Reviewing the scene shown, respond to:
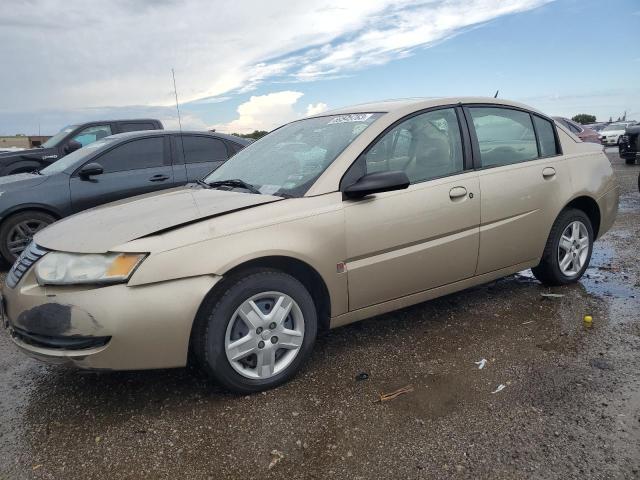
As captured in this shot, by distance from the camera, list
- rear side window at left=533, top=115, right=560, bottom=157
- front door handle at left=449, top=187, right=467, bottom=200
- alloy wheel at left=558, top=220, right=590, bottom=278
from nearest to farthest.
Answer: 1. front door handle at left=449, top=187, right=467, bottom=200
2. rear side window at left=533, top=115, right=560, bottom=157
3. alloy wheel at left=558, top=220, right=590, bottom=278

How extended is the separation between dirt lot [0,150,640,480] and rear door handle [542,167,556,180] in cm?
108

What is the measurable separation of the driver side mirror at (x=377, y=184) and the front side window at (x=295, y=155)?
259 mm

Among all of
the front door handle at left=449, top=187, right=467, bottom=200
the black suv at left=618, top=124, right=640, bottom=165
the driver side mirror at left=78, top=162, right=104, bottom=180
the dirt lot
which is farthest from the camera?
the black suv at left=618, top=124, right=640, bottom=165

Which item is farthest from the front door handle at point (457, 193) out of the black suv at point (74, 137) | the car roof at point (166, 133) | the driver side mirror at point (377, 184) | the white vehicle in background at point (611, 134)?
the white vehicle in background at point (611, 134)

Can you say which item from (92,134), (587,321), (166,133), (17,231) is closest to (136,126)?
(92,134)

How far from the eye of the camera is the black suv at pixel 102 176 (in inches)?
231

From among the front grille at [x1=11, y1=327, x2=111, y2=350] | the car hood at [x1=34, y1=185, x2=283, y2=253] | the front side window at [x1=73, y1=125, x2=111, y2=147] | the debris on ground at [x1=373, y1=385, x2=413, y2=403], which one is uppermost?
the front side window at [x1=73, y1=125, x2=111, y2=147]

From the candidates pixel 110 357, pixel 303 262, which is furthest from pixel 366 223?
pixel 110 357

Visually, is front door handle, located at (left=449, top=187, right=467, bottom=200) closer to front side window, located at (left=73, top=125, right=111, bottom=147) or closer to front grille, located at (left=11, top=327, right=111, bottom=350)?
front grille, located at (left=11, top=327, right=111, bottom=350)

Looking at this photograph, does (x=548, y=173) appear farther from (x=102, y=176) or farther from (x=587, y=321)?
(x=102, y=176)

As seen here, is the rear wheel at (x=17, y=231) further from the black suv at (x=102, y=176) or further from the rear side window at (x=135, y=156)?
the rear side window at (x=135, y=156)

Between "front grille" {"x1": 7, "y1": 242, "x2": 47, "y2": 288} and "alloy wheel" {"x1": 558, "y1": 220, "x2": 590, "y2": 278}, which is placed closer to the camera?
"front grille" {"x1": 7, "y1": 242, "x2": 47, "y2": 288}

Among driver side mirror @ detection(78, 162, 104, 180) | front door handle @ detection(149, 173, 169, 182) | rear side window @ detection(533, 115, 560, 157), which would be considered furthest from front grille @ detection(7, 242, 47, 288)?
rear side window @ detection(533, 115, 560, 157)

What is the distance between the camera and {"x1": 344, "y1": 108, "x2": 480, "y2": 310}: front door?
3.12 meters
